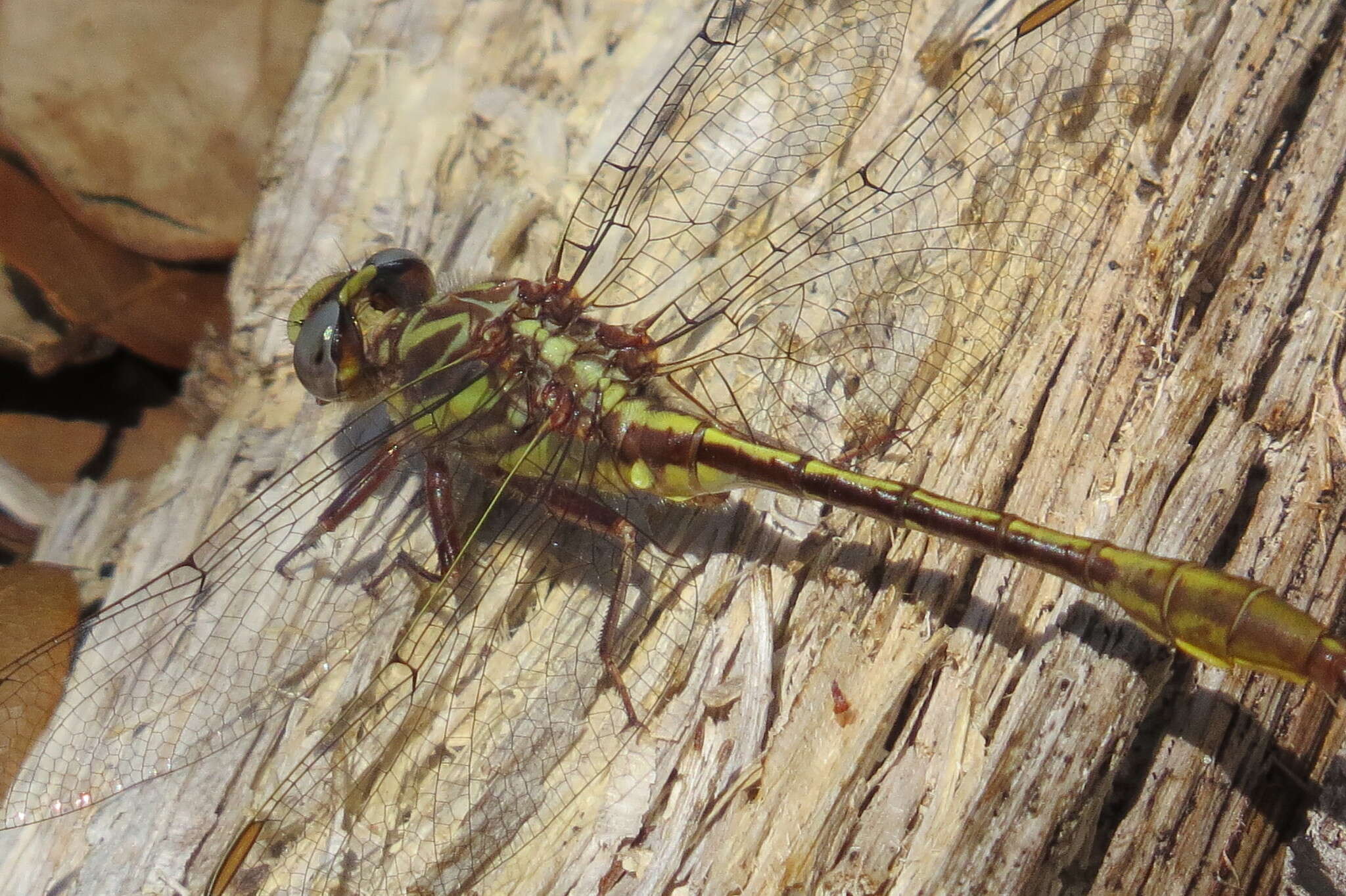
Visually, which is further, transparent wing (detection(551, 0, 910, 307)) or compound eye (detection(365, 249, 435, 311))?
transparent wing (detection(551, 0, 910, 307))

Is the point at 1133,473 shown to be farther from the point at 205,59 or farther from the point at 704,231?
the point at 205,59

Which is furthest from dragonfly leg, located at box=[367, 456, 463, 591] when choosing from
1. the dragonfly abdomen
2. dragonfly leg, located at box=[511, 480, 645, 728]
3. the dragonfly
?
the dragonfly abdomen

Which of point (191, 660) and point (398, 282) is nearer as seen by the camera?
point (191, 660)

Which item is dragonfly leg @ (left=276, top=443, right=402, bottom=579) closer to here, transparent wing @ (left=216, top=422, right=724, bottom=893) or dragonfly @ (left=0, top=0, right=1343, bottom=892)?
dragonfly @ (left=0, top=0, right=1343, bottom=892)

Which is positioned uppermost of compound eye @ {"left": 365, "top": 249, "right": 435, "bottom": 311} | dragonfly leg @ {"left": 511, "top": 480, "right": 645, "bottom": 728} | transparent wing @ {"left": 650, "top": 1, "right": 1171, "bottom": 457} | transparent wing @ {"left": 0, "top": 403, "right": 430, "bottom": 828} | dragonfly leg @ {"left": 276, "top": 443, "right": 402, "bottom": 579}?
transparent wing @ {"left": 650, "top": 1, "right": 1171, "bottom": 457}

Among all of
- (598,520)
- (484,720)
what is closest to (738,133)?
(598,520)

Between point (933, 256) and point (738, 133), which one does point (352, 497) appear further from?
point (933, 256)
